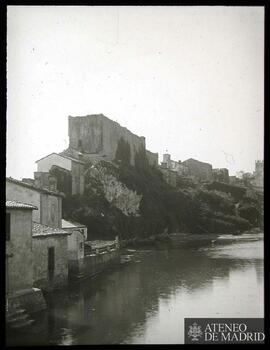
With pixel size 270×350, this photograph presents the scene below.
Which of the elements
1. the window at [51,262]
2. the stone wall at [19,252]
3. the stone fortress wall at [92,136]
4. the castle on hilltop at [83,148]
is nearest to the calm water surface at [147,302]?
the window at [51,262]

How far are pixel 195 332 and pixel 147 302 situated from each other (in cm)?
703

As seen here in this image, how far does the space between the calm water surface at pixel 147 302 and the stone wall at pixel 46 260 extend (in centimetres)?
76

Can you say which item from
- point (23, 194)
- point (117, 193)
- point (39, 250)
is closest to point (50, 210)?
point (23, 194)

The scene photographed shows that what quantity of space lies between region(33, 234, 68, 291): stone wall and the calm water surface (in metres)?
0.76

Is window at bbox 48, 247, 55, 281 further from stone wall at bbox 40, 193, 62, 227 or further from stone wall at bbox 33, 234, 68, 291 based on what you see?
stone wall at bbox 40, 193, 62, 227

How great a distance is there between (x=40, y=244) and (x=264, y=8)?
13.9m

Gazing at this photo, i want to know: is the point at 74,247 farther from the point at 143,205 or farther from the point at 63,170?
the point at 143,205

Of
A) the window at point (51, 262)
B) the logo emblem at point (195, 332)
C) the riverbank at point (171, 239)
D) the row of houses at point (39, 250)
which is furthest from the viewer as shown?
the riverbank at point (171, 239)

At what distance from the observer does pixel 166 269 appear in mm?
28688

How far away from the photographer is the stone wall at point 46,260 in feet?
60.2

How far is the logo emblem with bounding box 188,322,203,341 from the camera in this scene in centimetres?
1190

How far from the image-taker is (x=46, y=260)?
62.8 feet

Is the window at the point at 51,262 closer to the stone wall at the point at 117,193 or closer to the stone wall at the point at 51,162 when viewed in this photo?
the stone wall at the point at 51,162
